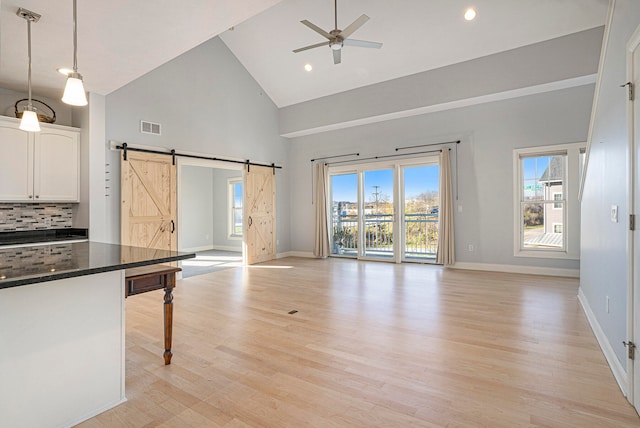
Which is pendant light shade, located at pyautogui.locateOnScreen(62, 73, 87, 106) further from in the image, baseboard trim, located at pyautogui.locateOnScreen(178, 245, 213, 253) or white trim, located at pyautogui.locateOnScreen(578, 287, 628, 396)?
baseboard trim, located at pyautogui.locateOnScreen(178, 245, 213, 253)

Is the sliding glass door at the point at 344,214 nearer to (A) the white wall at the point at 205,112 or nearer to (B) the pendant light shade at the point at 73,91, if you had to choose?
(A) the white wall at the point at 205,112

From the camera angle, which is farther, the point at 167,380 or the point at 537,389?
the point at 167,380

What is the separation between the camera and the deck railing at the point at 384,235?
691 cm

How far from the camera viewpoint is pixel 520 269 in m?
5.79

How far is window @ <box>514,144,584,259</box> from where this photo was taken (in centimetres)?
539

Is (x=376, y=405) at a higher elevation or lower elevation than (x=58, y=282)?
lower

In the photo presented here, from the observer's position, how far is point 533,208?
5816mm

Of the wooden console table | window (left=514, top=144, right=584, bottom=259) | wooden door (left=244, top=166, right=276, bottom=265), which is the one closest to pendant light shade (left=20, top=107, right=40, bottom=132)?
the wooden console table

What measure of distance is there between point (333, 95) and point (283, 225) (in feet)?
10.9

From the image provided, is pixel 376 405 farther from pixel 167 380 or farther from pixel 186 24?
pixel 186 24

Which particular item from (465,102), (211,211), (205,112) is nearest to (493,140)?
(465,102)

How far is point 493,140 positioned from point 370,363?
509 centimetres

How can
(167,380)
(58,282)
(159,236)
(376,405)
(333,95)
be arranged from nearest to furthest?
(58,282), (376,405), (167,380), (159,236), (333,95)

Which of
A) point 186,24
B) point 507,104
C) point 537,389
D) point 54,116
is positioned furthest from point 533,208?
point 54,116
